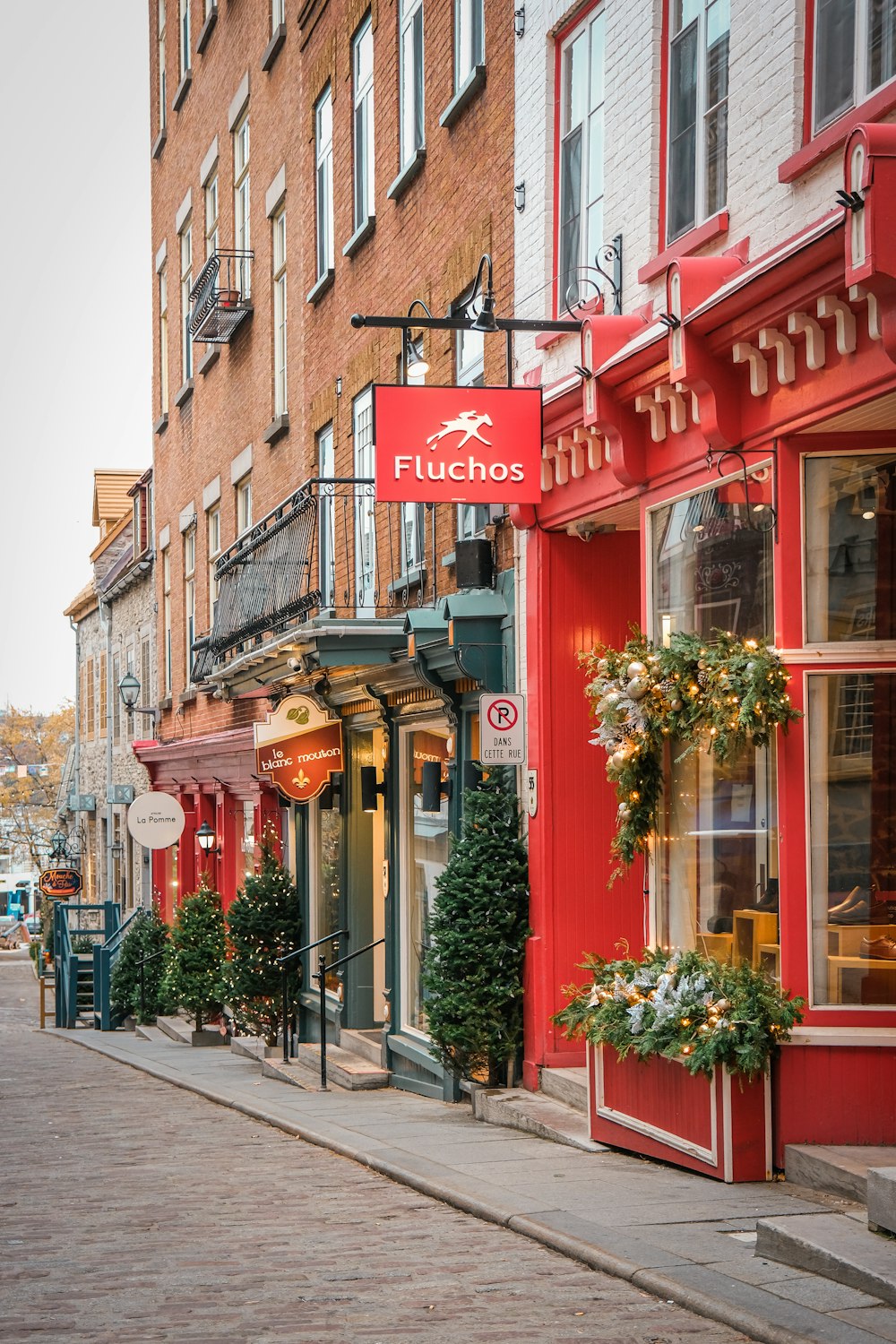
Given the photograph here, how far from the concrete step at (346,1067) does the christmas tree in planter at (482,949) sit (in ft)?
9.98

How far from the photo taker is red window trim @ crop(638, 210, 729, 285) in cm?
920

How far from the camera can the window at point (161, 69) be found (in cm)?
3010

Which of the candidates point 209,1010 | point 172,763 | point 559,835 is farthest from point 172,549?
point 559,835

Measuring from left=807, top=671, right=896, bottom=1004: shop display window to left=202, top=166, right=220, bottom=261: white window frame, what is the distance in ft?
61.6

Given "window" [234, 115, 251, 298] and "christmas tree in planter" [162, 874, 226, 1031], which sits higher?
"window" [234, 115, 251, 298]

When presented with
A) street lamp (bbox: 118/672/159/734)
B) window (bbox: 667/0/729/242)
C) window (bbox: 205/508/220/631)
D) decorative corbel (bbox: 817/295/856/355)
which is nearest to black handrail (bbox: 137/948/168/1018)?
street lamp (bbox: 118/672/159/734)

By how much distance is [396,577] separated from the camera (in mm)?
15336

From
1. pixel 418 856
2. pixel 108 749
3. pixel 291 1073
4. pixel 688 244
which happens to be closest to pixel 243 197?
pixel 418 856

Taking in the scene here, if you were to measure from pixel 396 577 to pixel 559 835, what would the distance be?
13.9 feet

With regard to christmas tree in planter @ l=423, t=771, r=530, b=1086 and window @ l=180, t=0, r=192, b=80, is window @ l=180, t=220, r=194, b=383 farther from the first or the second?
christmas tree in planter @ l=423, t=771, r=530, b=1086

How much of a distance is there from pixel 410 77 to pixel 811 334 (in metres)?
8.49

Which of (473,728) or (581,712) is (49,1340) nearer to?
(581,712)

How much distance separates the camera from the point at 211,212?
26.0 meters

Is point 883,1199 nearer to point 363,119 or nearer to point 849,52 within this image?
point 849,52
